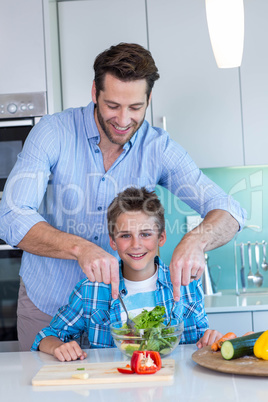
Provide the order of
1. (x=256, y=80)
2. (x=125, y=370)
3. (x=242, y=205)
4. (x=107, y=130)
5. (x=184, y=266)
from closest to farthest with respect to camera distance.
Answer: (x=125, y=370), (x=184, y=266), (x=107, y=130), (x=256, y=80), (x=242, y=205)

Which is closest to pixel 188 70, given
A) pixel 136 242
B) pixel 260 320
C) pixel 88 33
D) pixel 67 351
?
pixel 88 33

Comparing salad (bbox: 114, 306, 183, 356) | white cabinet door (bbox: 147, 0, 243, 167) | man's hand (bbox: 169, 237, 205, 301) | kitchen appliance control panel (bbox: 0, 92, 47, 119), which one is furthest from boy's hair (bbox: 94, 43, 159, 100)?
white cabinet door (bbox: 147, 0, 243, 167)

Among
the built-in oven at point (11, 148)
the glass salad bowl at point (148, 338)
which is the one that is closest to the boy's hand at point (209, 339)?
the glass salad bowl at point (148, 338)

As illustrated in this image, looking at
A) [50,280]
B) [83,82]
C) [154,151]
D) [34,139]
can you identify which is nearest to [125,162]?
[154,151]

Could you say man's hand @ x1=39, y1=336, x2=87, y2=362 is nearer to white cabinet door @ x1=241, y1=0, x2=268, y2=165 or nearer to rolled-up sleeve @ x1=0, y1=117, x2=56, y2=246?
rolled-up sleeve @ x1=0, y1=117, x2=56, y2=246

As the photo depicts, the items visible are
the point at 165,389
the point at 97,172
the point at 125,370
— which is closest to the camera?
the point at 165,389

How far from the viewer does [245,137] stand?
296 centimetres

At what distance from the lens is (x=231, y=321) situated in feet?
8.95

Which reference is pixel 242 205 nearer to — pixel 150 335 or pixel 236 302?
pixel 236 302

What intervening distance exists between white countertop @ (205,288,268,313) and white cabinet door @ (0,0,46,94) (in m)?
1.30

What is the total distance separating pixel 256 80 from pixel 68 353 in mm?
1924

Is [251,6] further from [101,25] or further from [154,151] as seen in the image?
[154,151]

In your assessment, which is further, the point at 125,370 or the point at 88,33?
the point at 88,33

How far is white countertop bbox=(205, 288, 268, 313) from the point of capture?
2.71 meters
